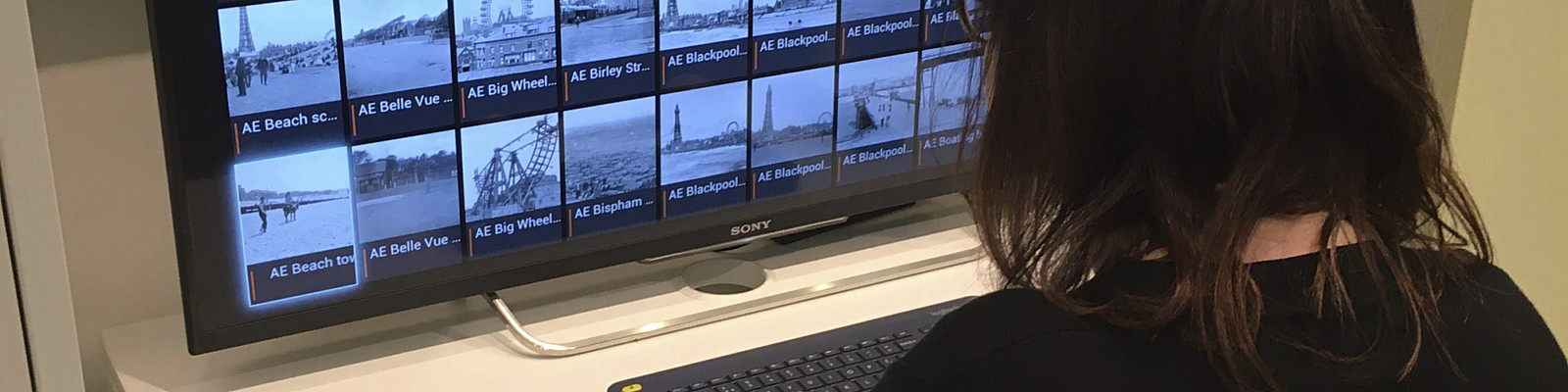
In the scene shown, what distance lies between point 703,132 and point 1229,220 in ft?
2.02

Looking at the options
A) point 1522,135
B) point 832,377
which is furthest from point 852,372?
point 1522,135

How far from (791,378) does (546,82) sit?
1.09 ft

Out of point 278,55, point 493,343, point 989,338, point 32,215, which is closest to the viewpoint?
point 32,215

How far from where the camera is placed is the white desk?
126 centimetres

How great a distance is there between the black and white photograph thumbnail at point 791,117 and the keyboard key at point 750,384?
9.9 inches

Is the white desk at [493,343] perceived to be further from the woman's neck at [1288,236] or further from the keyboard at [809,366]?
the woman's neck at [1288,236]

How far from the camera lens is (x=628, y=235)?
1.36 m

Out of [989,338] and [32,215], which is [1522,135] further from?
[32,215]

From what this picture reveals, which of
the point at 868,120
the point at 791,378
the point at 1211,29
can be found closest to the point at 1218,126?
the point at 1211,29

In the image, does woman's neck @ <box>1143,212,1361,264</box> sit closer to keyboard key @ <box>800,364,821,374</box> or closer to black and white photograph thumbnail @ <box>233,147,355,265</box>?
keyboard key @ <box>800,364,821,374</box>

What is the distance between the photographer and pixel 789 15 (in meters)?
1.35

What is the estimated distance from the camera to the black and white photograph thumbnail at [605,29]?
124 centimetres

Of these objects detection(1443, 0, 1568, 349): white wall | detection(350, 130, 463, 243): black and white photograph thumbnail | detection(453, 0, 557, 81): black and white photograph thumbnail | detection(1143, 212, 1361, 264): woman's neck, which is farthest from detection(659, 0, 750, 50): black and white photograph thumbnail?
detection(1443, 0, 1568, 349): white wall

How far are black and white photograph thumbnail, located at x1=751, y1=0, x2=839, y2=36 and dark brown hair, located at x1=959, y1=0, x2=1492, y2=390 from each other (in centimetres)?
42
